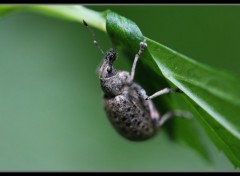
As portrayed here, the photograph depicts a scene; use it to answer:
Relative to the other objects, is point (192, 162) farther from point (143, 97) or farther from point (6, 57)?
point (6, 57)

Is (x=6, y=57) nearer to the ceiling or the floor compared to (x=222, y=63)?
nearer to the ceiling

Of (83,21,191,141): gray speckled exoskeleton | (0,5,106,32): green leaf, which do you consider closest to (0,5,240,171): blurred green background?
(83,21,191,141): gray speckled exoskeleton

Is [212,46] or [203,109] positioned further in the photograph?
[212,46]

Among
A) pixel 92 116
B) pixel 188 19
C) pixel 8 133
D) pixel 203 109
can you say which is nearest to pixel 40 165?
pixel 8 133

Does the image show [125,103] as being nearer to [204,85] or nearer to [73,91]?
[204,85]

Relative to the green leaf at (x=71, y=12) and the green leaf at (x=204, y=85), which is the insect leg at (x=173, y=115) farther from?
the green leaf at (x=71, y=12)

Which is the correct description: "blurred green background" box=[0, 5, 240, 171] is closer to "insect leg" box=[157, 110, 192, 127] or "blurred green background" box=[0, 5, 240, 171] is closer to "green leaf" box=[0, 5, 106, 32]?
"insect leg" box=[157, 110, 192, 127]
